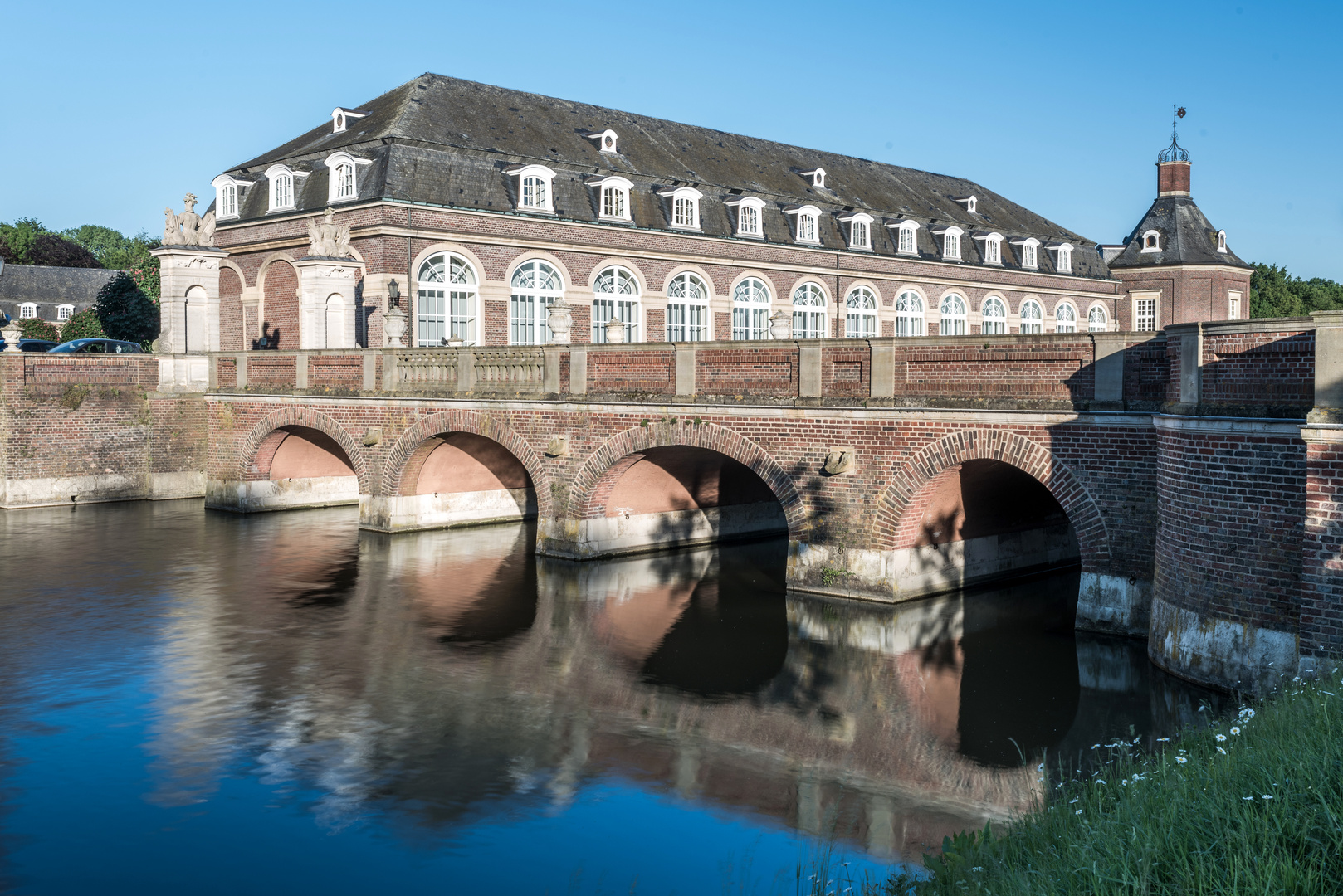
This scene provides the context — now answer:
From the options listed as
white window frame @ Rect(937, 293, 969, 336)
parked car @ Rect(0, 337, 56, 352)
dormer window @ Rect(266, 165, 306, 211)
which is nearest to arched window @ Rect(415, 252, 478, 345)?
dormer window @ Rect(266, 165, 306, 211)

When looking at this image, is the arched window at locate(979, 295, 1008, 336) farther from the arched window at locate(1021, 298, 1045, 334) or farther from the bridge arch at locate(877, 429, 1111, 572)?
the bridge arch at locate(877, 429, 1111, 572)

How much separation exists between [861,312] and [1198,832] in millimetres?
38347

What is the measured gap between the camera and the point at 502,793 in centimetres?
1034

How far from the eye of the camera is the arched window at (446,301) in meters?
31.3

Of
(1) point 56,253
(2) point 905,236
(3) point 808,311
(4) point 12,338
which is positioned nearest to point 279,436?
(4) point 12,338

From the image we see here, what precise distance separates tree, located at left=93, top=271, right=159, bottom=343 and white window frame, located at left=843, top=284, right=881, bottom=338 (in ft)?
122

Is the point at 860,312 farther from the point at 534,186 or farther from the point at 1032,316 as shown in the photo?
the point at 534,186

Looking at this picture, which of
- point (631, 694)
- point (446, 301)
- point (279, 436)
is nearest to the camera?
point (631, 694)

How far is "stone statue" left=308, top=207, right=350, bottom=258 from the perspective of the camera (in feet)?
95.7

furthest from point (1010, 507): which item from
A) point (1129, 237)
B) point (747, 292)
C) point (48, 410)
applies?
point (1129, 237)

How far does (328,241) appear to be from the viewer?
2925cm

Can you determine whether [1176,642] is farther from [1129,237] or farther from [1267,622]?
[1129,237]

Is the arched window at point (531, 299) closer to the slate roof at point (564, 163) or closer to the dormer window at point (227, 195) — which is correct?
the slate roof at point (564, 163)

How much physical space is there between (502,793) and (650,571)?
11.0 meters
